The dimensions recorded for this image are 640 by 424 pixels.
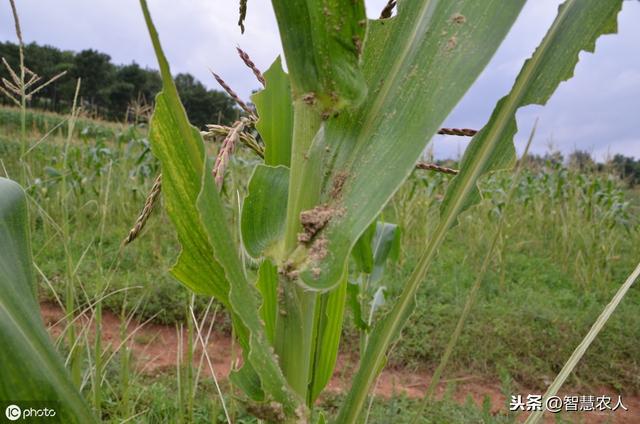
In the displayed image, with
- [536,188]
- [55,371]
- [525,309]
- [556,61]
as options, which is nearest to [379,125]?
[556,61]

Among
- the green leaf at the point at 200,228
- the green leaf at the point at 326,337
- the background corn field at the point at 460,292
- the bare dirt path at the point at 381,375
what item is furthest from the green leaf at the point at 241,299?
the bare dirt path at the point at 381,375

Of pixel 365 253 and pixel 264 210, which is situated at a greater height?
pixel 264 210

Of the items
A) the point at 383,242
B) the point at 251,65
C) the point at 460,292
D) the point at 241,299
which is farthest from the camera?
the point at 460,292

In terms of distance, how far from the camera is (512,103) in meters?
0.35

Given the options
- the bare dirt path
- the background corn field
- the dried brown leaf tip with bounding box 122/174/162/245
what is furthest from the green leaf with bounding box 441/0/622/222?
the bare dirt path

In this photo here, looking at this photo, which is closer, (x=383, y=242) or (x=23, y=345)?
(x=23, y=345)

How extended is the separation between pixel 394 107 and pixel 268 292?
0.17m

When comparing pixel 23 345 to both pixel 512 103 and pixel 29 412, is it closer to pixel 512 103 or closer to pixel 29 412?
pixel 29 412

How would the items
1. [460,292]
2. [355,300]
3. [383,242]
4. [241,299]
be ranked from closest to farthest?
[241,299] → [355,300] → [383,242] → [460,292]

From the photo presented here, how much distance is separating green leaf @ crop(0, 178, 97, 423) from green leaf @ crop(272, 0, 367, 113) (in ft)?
0.84

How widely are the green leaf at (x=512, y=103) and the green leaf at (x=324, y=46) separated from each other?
12 centimetres

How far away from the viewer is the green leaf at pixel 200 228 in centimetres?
27

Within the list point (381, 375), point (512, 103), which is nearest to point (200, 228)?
point (512, 103)

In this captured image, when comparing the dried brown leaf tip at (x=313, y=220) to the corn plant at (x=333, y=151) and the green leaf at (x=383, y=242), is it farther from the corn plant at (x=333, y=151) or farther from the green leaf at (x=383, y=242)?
the green leaf at (x=383, y=242)
